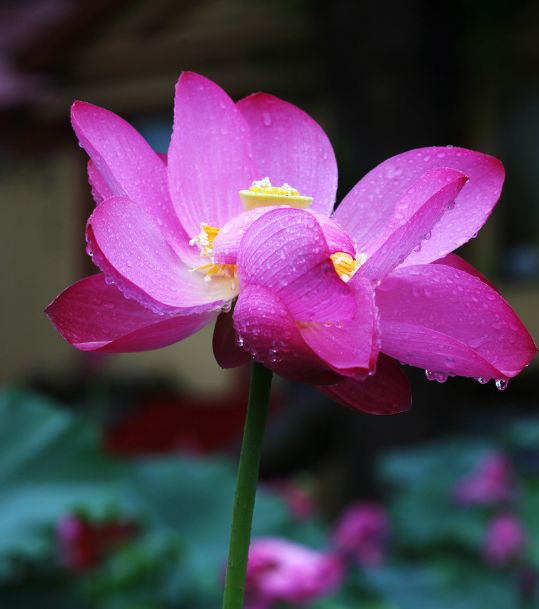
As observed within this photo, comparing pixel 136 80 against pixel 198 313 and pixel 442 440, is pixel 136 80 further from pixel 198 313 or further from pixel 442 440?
pixel 198 313

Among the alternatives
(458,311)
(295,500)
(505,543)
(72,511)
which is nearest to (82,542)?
Result: (72,511)

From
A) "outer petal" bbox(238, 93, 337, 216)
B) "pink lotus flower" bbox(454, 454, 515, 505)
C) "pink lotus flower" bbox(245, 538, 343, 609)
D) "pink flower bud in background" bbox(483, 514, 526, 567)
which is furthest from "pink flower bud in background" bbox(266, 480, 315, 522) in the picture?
"outer petal" bbox(238, 93, 337, 216)

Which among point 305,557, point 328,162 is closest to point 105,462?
point 305,557

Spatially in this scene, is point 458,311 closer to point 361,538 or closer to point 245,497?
point 245,497

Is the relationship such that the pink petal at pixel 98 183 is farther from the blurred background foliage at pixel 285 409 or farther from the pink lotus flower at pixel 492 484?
the pink lotus flower at pixel 492 484

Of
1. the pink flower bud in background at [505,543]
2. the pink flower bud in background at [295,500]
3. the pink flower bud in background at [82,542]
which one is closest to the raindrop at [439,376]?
the pink flower bud in background at [82,542]

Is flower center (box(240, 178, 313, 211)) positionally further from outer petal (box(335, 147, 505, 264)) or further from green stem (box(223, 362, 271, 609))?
green stem (box(223, 362, 271, 609))
